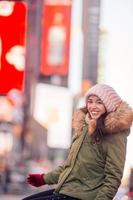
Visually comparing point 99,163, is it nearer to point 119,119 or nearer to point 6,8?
point 119,119

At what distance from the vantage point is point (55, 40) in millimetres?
5504

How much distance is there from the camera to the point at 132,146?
5.30m

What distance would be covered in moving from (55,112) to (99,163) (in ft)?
8.31

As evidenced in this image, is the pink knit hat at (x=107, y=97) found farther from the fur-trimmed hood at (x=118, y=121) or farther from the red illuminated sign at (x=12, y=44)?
the red illuminated sign at (x=12, y=44)

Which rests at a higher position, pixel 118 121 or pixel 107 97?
pixel 107 97

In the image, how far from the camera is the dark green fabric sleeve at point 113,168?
2.91 m

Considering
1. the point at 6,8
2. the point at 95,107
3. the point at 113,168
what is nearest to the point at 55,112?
the point at 6,8

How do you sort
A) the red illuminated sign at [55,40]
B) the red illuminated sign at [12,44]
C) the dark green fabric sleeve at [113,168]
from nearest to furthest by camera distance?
the dark green fabric sleeve at [113,168]
the red illuminated sign at [55,40]
the red illuminated sign at [12,44]

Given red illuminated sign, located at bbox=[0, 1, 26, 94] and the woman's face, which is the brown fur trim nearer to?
the woman's face

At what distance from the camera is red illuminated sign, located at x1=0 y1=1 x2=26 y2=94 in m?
5.58

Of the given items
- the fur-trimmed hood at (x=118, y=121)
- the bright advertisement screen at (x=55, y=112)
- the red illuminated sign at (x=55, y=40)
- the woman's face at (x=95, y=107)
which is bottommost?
the bright advertisement screen at (x=55, y=112)

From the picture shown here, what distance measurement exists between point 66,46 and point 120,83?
1.86ft

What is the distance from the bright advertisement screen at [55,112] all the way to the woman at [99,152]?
236 centimetres

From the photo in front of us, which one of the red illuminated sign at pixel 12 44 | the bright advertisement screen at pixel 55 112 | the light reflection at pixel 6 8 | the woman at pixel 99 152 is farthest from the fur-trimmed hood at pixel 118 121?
the light reflection at pixel 6 8
